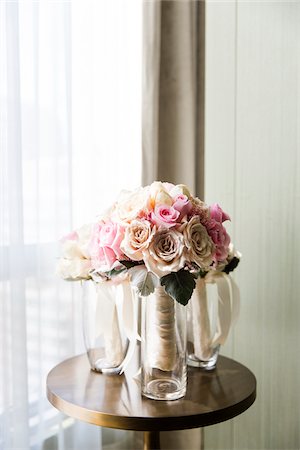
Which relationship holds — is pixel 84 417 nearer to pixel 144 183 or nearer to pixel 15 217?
pixel 15 217

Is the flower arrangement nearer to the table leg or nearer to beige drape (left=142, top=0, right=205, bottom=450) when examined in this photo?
the table leg

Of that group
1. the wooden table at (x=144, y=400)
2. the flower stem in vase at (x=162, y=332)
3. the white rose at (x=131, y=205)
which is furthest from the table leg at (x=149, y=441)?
the white rose at (x=131, y=205)

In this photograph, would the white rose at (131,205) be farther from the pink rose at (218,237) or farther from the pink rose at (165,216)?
the pink rose at (218,237)

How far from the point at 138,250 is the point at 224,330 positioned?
1.44ft

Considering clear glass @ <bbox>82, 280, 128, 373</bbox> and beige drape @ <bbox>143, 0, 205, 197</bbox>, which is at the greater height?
beige drape @ <bbox>143, 0, 205, 197</bbox>

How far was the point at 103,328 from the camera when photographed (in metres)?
1.32

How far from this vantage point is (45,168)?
1478 mm

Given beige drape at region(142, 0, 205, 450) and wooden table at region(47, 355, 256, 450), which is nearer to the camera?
wooden table at region(47, 355, 256, 450)

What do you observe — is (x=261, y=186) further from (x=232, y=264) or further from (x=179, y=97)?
(x=179, y=97)

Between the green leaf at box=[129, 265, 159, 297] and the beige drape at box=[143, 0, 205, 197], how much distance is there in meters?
0.74

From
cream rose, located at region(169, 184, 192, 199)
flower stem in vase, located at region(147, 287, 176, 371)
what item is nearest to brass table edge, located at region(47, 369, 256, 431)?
flower stem in vase, located at region(147, 287, 176, 371)

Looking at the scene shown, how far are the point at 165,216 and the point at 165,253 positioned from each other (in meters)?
0.08

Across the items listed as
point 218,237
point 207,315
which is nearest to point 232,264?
point 207,315

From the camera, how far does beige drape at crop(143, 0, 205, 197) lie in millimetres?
1866
